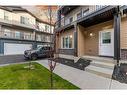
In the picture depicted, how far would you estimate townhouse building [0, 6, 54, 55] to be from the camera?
57.8ft

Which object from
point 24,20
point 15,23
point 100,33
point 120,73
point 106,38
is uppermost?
point 24,20

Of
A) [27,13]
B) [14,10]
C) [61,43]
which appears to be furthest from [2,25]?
[61,43]

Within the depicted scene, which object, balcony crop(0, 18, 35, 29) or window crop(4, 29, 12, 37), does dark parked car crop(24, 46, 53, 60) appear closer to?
window crop(4, 29, 12, 37)

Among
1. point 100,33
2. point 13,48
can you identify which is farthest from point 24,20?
point 100,33

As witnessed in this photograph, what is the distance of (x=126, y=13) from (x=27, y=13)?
2194 centimetres

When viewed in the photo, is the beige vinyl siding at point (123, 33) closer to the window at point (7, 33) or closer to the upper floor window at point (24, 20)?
the window at point (7, 33)

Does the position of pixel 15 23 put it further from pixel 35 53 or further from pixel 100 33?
pixel 100 33

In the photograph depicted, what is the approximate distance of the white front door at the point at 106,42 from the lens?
769cm

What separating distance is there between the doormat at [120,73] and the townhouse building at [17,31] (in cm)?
1040

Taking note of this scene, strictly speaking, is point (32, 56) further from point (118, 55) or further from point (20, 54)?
point (118, 55)

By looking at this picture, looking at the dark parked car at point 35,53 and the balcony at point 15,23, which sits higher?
the balcony at point 15,23

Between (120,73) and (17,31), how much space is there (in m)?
20.2

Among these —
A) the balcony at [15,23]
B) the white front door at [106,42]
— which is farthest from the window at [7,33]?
the white front door at [106,42]

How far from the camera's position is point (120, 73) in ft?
17.9
